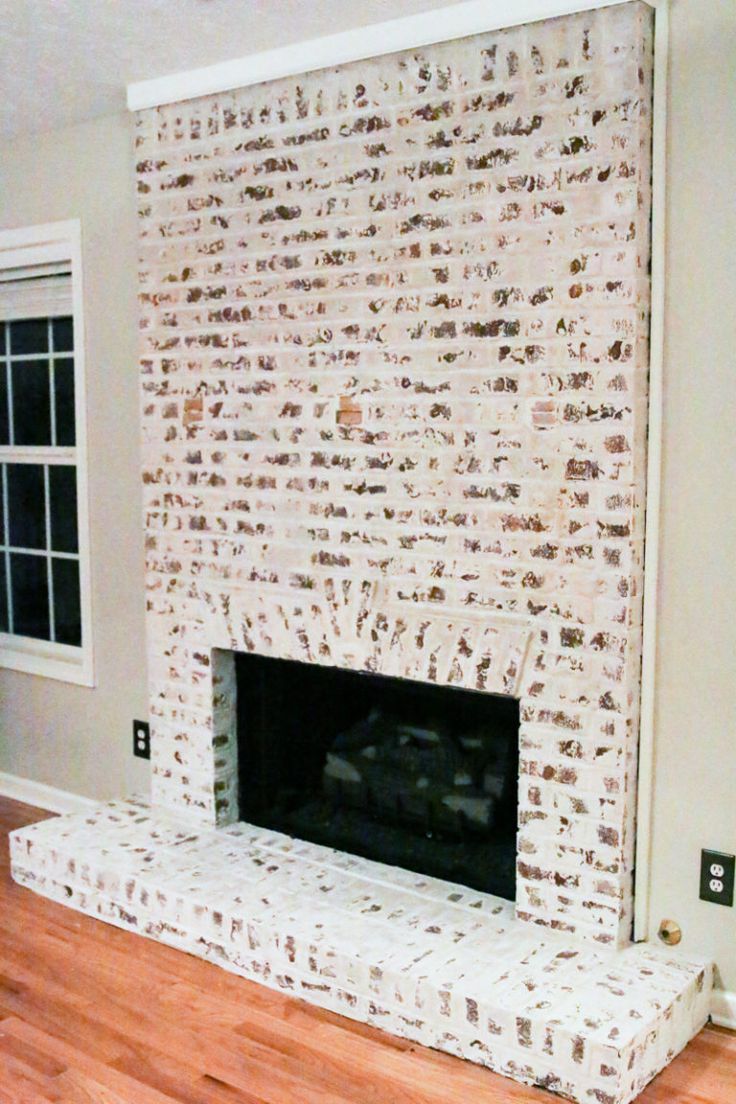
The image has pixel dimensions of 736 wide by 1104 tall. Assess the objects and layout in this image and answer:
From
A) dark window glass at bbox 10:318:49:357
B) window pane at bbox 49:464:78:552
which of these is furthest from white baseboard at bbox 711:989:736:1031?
dark window glass at bbox 10:318:49:357

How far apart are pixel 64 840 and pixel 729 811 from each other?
2.11 metres

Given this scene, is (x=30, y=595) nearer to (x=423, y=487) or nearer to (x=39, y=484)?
(x=39, y=484)

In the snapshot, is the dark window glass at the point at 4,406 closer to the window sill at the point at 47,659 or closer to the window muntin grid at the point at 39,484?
the window muntin grid at the point at 39,484

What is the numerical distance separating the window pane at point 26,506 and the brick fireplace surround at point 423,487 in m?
0.92

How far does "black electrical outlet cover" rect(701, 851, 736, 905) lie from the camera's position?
285cm

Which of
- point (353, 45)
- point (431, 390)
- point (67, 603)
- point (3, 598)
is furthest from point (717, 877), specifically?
point (3, 598)

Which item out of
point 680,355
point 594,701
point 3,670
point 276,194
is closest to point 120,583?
point 3,670

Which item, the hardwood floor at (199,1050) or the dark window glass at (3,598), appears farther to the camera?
the dark window glass at (3,598)

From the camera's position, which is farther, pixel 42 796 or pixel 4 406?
pixel 4 406

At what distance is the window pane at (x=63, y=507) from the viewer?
4434 millimetres

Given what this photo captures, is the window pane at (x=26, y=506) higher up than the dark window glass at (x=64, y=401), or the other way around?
the dark window glass at (x=64, y=401)

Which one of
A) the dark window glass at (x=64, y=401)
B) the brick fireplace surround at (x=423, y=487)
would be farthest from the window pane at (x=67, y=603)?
the brick fireplace surround at (x=423, y=487)

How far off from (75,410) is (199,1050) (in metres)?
2.39

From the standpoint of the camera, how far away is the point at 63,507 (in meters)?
4.47
